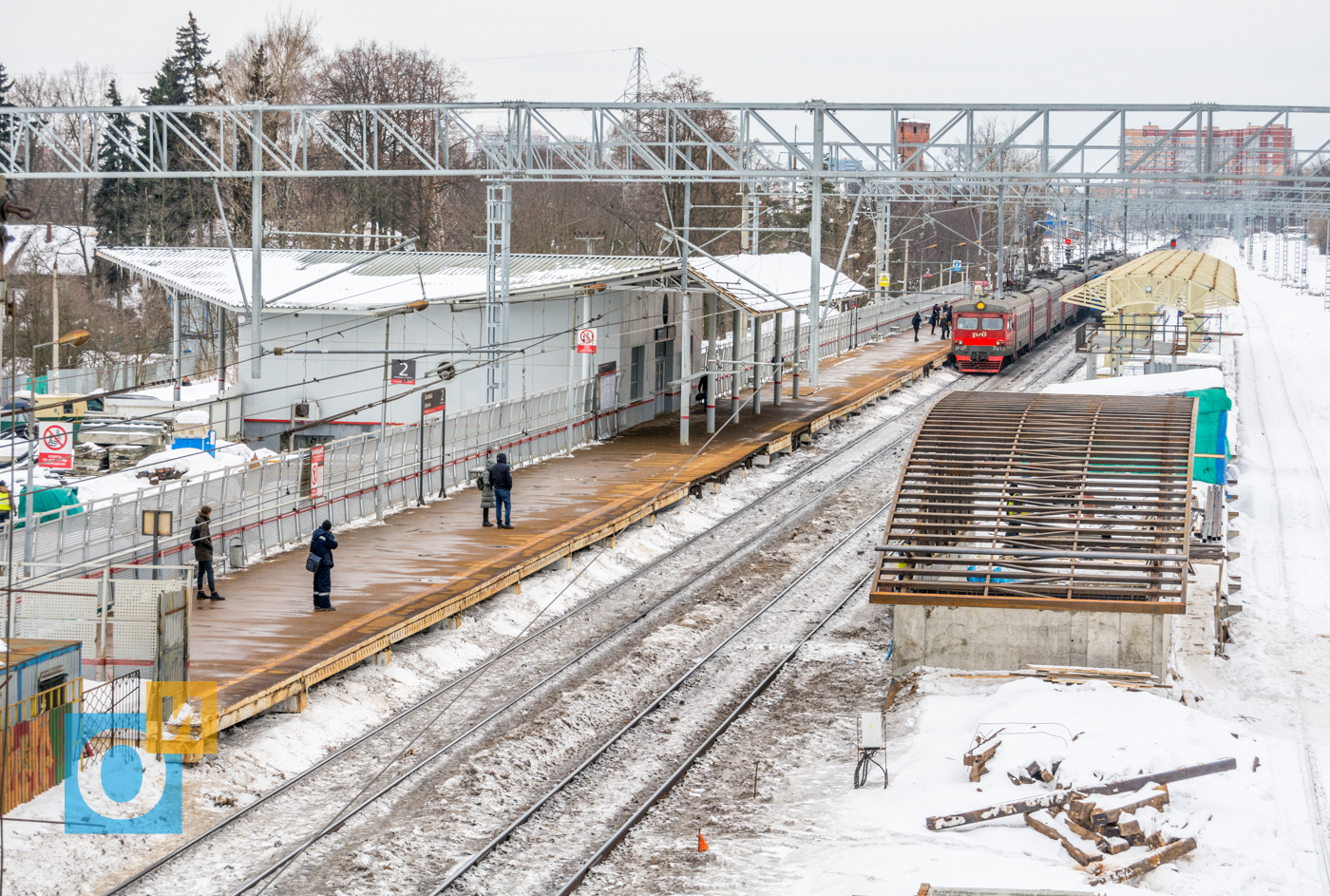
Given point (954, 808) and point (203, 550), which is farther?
point (203, 550)

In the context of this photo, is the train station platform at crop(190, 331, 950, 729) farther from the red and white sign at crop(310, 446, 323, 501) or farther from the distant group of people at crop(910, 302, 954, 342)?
the distant group of people at crop(910, 302, 954, 342)

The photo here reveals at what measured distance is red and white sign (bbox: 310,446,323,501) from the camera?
74.9ft

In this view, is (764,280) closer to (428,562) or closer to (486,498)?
(486,498)

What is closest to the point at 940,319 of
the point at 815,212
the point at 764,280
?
the point at 764,280

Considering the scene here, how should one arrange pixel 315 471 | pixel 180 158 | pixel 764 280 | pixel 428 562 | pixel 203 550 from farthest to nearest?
pixel 180 158 < pixel 764 280 < pixel 315 471 < pixel 428 562 < pixel 203 550

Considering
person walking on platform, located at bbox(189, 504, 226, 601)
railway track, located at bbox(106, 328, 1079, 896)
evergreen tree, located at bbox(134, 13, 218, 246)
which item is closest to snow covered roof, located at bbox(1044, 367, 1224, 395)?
railway track, located at bbox(106, 328, 1079, 896)

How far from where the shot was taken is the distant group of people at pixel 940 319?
6086cm

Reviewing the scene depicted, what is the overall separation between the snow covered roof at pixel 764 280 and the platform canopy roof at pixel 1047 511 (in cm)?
1010

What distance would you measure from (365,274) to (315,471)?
17.9m

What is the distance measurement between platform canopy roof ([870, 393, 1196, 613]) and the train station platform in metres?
5.69

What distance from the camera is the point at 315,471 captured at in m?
22.9

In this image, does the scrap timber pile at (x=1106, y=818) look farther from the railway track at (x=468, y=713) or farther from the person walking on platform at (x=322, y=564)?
the person walking on platform at (x=322, y=564)

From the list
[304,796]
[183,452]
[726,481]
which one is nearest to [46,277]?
[183,452]

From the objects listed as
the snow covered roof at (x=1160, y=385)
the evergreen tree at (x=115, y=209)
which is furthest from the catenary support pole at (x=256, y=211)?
the evergreen tree at (x=115, y=209)
